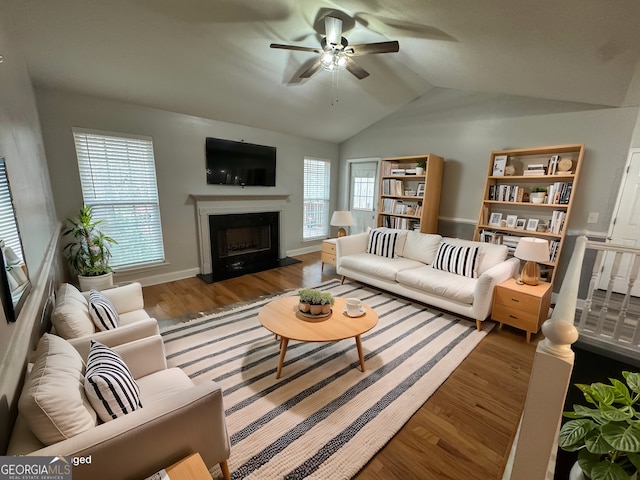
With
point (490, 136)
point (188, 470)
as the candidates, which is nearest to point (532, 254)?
point (490, 136)

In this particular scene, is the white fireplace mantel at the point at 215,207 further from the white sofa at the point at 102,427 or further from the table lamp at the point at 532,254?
the table lamp at the point at 532,254

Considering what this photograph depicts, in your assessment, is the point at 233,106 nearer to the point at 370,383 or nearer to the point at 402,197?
the point at 402,197

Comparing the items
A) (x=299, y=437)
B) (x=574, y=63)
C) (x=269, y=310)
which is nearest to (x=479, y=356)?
(x=299, y=437)

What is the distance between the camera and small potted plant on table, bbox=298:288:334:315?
212 cm

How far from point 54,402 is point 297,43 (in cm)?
329

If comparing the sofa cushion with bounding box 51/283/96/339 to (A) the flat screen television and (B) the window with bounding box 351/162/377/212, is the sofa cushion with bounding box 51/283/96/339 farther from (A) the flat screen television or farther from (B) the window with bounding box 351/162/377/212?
(B) the window with bounding box 351/162/377/212

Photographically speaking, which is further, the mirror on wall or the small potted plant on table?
the small potted plant on table

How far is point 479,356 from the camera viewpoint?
234cm

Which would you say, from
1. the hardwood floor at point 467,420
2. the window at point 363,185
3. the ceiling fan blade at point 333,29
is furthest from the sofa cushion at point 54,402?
the window at point 363,185

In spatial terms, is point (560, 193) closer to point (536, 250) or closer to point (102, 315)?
point (536, 250)

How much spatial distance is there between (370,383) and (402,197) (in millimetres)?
3266

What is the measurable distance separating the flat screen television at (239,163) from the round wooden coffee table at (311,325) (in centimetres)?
264

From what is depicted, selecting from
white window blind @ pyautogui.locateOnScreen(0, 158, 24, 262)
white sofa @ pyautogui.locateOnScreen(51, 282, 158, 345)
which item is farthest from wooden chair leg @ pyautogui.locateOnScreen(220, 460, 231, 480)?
white window blind @ pyautogui.locateOnScreen(0, 158, 24, 262)

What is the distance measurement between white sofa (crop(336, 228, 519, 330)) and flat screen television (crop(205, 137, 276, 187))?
1865 millimetres
